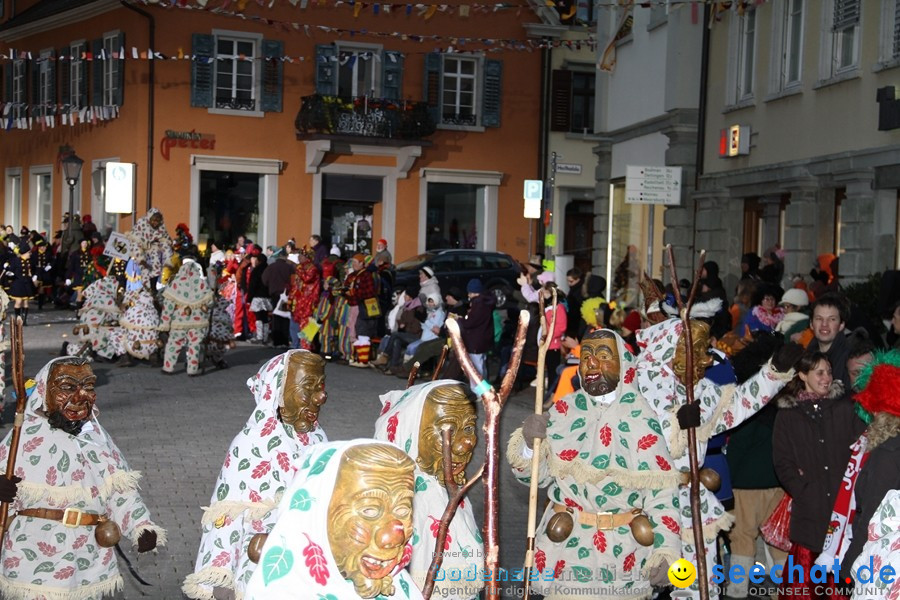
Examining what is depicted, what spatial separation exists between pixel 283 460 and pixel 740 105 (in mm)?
15245

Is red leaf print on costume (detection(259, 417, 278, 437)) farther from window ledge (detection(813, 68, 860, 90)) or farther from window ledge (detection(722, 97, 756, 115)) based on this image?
window ledge (detection(722, 97, 756, 115))

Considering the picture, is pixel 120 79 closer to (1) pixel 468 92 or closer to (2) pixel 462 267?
(1) pixel 468 92

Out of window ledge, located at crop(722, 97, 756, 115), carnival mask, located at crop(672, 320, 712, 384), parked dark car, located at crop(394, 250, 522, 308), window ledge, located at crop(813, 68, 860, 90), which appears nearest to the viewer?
carnival mask, located at crop(672, 320, 712, 384)

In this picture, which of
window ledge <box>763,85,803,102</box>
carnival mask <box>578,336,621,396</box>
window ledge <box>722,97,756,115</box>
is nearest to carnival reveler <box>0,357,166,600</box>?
carnival mask <box>578,336,621,396</box>

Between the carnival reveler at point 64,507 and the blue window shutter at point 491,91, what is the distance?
30102 millimetres

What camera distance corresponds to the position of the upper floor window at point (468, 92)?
35.5 metres

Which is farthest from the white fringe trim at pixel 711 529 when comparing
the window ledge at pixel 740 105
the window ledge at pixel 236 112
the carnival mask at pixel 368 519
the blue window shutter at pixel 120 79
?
the blue window shutter at pixel 120 79

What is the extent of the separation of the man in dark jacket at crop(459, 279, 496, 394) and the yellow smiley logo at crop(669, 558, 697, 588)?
10179 mm

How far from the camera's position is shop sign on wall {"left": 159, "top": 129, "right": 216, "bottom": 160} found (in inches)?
1284

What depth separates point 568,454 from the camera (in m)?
6.07

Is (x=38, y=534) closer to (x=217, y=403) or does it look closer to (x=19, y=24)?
(x=217, y=403)

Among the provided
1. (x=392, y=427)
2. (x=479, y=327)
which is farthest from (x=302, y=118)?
(x=392, y=427)

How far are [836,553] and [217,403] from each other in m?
10.5

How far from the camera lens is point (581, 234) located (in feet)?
121
